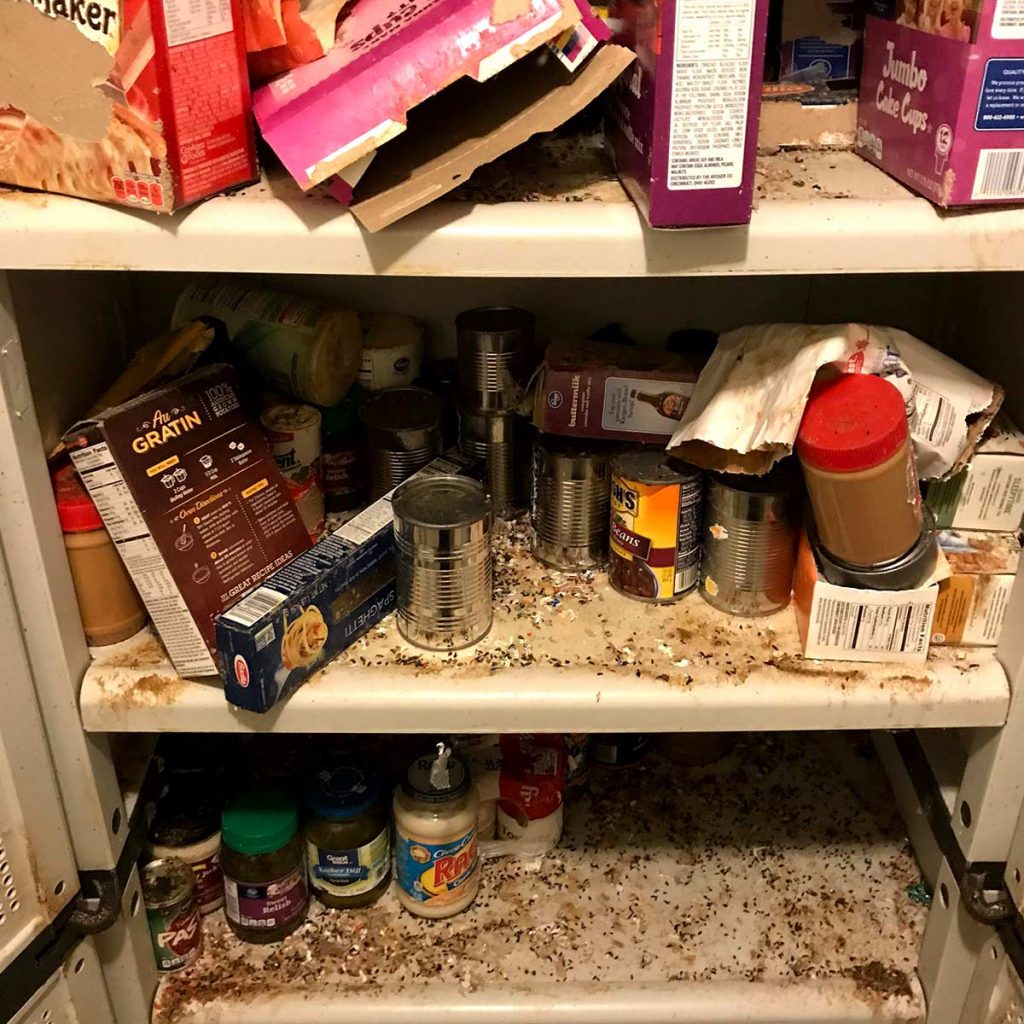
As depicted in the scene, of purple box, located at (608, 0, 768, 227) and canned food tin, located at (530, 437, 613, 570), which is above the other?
purple box, located at (608, 0, 768, 227)

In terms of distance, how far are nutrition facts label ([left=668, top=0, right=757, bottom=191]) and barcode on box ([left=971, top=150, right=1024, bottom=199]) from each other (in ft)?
0.47

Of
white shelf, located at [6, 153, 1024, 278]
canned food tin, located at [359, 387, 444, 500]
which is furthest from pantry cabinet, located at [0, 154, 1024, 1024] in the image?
canned food tin, located at [359, 387, 444, 500]

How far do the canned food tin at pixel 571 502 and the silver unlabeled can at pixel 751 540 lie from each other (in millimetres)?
91

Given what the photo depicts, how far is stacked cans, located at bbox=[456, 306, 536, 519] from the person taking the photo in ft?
3.01

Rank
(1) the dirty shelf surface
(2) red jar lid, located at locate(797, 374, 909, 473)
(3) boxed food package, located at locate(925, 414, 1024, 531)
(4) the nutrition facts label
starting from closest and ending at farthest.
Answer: (4) the nutrition facts label
(2) red jar lid, located at locate(797, 374, 909, 473)
(3) boxed food package, located at locate(925, 414, 1024, 531)
(1) the dirty shelf surface

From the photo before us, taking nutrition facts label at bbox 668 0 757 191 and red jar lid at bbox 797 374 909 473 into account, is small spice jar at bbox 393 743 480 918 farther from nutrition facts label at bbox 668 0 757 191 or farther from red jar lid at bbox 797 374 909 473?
nutrition facts label at bbox 668 0 757 191

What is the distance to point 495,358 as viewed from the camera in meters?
0.92

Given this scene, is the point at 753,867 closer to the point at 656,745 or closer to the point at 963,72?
the point at 656,745

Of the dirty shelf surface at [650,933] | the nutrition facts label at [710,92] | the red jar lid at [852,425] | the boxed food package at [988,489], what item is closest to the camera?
the nutrition facts label at [710,92]

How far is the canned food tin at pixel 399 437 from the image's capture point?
907 mm

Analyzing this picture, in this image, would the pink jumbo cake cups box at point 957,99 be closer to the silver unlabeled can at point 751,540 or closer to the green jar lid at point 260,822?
the silver unlabeled can at point 751,540

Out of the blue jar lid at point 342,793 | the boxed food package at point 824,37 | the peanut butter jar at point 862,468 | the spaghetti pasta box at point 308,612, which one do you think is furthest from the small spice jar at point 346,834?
the boxed food package at point 824,37

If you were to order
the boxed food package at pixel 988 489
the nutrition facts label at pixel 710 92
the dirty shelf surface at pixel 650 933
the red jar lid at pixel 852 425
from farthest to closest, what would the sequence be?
the dirty shelf surface at pixel 650 933
the boxed food package at pixel 988 489
the red jar lid at pixel 852 425
the nutrition facts label at pixel 710 92

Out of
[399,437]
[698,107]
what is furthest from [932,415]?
[399,437]
